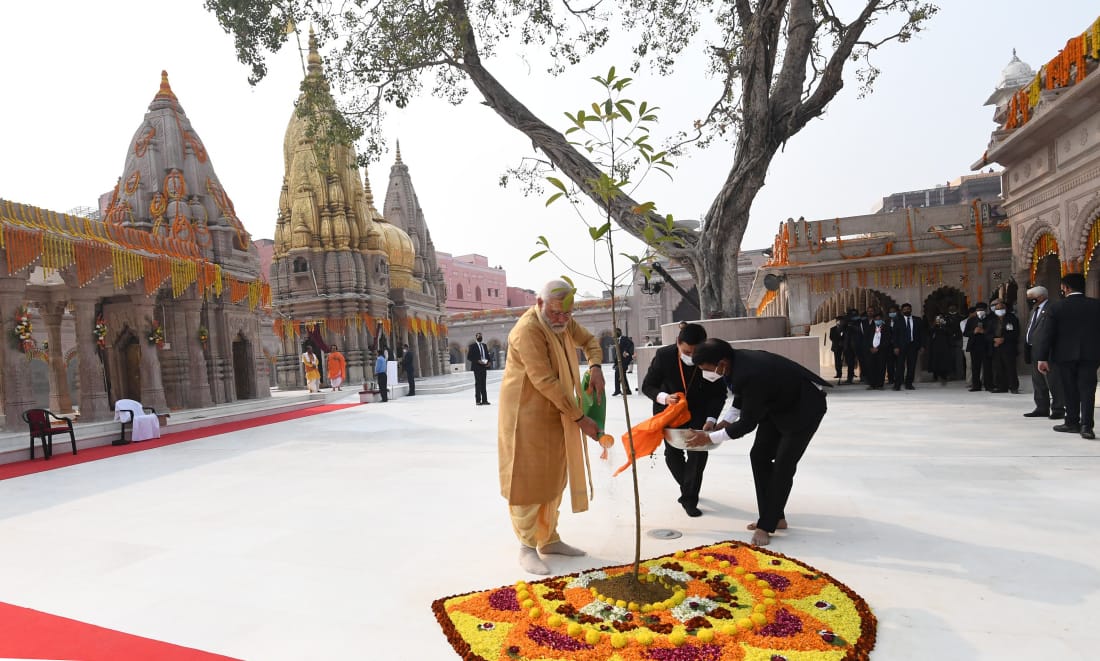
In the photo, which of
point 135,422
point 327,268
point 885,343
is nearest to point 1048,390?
point 885,343

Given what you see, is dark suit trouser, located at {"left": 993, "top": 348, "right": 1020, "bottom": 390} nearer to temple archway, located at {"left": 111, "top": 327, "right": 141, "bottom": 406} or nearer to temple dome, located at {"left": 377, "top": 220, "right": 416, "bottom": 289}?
temple archway, located at {"left": 111, "top": 327, "right": 141, "bottom": 406}

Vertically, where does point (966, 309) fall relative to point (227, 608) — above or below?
above

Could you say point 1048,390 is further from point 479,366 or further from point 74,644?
point 479,366

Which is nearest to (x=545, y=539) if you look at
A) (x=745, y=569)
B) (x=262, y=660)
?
(x=745, y=569)

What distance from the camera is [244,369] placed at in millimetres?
15906

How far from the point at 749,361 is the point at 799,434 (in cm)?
48

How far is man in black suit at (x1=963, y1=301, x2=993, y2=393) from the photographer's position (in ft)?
30.0

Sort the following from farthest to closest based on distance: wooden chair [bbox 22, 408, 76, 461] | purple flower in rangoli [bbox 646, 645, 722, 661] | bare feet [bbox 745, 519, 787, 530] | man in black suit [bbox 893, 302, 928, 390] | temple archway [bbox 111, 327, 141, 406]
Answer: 1. temple archway [bbox 111, 327, 141, 406]
2. man in black suit [bbox 893, 302, 928, 390]
3. wooden chair [bbox 22, 408, 76, 461]
4. bare feet [bbox 745, 519, 787, 530]
5. purple flower in rangoli [bbox 646, 645, 722, 661]

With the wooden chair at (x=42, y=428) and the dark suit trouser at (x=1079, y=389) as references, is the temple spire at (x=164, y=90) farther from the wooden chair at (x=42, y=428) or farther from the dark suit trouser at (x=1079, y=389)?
the dark suit trouser at (x=1079, y=389)

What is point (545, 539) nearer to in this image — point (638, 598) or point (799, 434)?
point (638, 598)

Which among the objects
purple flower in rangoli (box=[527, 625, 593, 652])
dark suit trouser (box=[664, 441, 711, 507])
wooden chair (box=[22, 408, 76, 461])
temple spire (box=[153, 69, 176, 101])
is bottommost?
purple flower in rangoli (box=[527, 625, 593, 652])

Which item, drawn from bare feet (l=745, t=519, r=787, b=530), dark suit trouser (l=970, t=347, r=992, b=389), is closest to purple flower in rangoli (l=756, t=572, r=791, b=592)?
bare feet (l=745, t=519, r=787, b=530)

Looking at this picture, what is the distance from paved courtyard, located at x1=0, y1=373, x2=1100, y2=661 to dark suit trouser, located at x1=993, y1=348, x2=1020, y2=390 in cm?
318

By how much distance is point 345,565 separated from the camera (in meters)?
3.28
